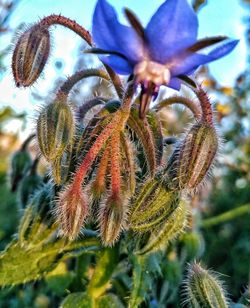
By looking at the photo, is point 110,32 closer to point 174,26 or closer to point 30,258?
point 174,26

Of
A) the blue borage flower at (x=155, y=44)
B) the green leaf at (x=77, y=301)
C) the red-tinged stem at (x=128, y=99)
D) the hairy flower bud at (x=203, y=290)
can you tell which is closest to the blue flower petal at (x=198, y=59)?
the blue borage flower at (x=155, y=44)

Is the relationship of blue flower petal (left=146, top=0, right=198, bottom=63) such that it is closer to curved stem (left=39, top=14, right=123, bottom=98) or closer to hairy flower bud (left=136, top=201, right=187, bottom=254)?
curved stem (left=39, top=14, right=123, bottom=98)

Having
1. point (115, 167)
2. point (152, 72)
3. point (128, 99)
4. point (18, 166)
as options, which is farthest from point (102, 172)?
point (18, 166)

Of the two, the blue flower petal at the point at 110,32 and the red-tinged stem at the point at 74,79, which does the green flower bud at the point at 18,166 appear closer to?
the red-tinged stem at the point at 74,79

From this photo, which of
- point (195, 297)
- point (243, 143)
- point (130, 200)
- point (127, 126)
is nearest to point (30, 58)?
point (127, 126)

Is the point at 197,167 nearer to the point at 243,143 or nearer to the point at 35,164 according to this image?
the point at 35,164

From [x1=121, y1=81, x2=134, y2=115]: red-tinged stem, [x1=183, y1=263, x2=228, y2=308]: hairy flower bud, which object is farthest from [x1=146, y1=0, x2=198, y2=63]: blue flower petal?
[x1=183, y1=263, x2=228, y2=308]: hairy flower bud

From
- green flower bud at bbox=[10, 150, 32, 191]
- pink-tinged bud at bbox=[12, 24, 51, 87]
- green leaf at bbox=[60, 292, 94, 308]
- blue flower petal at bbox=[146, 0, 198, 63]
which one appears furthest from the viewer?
green flower bud at bbox=[10, 150, 32, 191]
